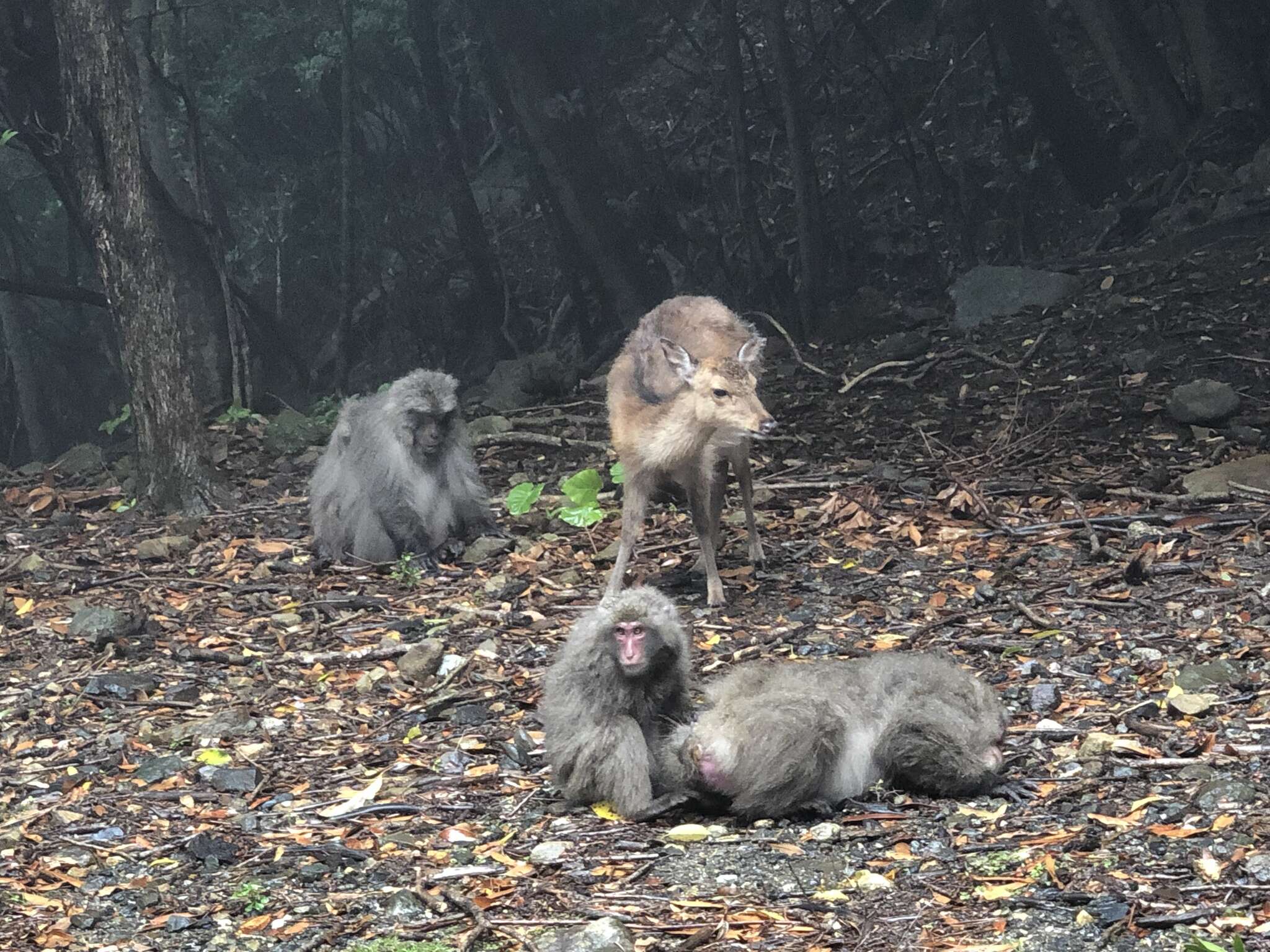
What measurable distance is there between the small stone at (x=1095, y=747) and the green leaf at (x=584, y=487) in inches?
153

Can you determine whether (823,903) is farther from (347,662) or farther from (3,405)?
(3,405)

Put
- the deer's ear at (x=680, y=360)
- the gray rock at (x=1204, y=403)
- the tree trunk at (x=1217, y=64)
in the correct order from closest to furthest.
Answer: the deer's ear at (x=680, y=360)
the gray rock at (x=1204, y=403)
the tree trunk at (x=1217, y=64)

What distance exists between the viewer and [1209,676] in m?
5.99

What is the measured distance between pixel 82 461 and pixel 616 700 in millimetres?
9651


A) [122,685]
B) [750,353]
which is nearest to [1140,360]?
[750,353]

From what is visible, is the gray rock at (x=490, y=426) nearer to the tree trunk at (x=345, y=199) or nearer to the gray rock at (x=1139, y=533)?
the tree trunk at (x=345, y=199)

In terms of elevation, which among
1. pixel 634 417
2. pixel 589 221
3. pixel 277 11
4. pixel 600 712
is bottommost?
pixel 600 712

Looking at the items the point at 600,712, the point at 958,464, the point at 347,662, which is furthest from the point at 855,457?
the point at 600,712

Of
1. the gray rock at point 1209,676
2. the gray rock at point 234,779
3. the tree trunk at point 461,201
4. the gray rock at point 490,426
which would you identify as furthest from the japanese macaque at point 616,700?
the tree trunk at point 461,201

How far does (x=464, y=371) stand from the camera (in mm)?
14438

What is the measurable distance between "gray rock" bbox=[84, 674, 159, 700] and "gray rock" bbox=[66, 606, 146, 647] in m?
0.61

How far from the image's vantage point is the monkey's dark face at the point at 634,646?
17.0ft

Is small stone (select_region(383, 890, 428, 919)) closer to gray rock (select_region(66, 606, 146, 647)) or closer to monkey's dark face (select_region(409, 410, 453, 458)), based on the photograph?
gray rock (select_region(66, 606, 146, 647))

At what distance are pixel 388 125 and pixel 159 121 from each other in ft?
7.71
